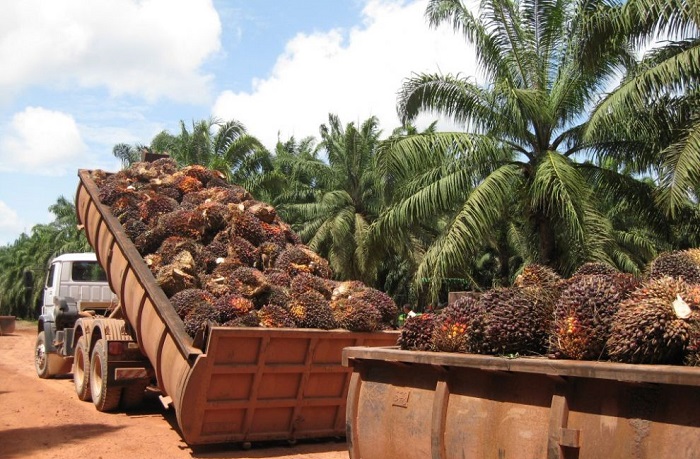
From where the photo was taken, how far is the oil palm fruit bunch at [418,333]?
558cm

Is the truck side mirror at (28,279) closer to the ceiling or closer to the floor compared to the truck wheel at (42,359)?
closer to the ceiling

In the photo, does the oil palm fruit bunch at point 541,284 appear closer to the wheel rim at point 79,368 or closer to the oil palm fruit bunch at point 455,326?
the oil palm fruit bunch at point 455,326

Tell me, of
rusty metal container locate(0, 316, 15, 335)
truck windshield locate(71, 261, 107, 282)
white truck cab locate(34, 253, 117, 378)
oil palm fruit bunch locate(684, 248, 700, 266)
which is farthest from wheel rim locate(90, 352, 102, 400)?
rusty metal container locate(0, 316, 15, 335)

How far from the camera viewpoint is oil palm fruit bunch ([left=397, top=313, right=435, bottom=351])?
5578 millimetres

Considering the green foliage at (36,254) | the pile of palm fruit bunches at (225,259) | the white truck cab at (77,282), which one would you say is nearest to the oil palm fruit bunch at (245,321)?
the pile of palm fruit bunches at (225,259)

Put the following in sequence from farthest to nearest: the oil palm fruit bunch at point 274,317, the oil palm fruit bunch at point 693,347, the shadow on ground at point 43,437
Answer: the oil palm fruit bunch at point 274,317 < the shadow on ground at point 43,437 < the oil palm fruit bunch at point 693,347

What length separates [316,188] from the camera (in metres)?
30.6

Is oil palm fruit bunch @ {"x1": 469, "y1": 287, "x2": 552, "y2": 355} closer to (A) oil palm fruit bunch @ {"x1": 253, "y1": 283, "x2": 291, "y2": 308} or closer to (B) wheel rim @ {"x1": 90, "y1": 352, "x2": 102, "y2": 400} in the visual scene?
(A) oil palm fruit bunch @ {"x1": 253, "y1": 283, "x2": 291, "y2": 308}

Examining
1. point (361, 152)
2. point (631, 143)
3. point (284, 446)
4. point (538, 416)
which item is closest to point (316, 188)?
point (361, 152)

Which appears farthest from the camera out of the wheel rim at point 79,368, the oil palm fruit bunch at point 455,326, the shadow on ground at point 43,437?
the wheel rim at point 79,368

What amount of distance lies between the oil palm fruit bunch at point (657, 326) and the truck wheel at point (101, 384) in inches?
312

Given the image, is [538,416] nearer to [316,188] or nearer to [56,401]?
[56,401]

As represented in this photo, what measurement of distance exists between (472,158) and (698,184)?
4.54 meters

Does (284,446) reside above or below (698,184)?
below
